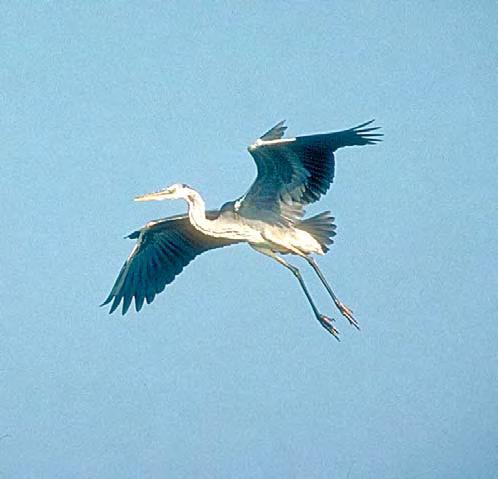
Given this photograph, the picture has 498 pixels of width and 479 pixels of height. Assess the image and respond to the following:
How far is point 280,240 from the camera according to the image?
1084cm

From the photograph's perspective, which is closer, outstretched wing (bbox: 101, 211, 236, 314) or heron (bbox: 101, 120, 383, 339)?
heron (bbox: 101, 120, 383, 339)

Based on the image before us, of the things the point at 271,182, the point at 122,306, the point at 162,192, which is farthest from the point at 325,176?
the point at 122,306

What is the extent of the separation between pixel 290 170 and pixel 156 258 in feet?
5.79

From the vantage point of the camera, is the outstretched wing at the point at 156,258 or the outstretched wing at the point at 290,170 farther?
the outstretched wing at the point at 156,258

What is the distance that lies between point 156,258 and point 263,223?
4.19 ft

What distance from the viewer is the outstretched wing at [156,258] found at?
11.4 m

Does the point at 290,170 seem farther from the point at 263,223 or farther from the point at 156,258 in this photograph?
the point at 156,258

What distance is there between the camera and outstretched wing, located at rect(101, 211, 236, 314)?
11391 millimetres

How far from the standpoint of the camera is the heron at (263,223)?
10.2 m

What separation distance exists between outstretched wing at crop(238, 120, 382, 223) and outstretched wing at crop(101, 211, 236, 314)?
0.71 m

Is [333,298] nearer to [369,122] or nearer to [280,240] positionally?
[280,240]

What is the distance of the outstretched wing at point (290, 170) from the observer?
10.0 meters

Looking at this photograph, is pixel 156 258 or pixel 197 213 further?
pixel 156 258

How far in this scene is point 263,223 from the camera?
1076 centimetres
